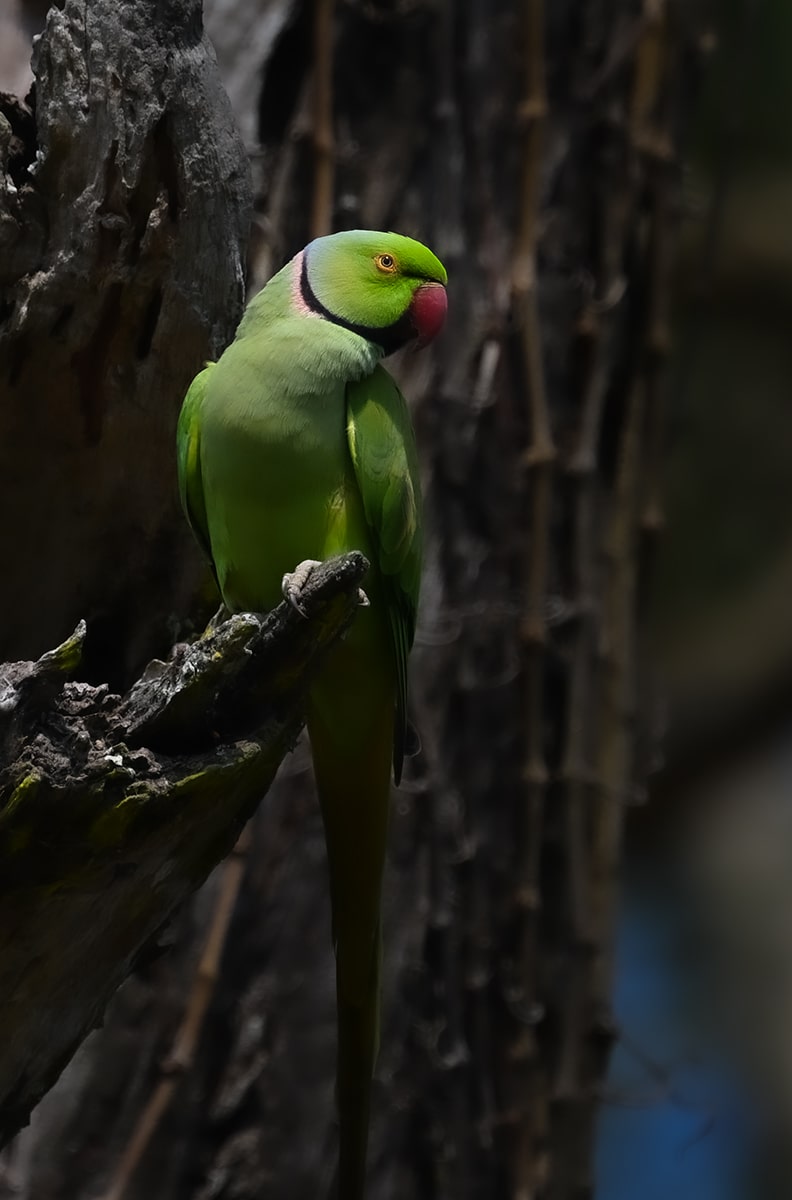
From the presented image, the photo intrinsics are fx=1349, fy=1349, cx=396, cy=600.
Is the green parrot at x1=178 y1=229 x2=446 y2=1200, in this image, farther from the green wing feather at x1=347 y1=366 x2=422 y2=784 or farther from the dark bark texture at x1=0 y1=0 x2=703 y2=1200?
the dark bark texture at x1=0 y1=0 x2=703 y2=1200

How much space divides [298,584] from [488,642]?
54.5 inches

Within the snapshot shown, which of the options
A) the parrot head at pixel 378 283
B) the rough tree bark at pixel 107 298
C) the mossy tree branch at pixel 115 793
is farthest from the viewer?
the parrot head at pixel 378 283

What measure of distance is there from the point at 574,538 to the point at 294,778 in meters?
0.83

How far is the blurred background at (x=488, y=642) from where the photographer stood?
2609 millimetres

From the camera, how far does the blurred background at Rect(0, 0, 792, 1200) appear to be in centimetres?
261

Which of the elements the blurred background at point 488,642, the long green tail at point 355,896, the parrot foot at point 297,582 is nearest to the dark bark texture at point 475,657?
the blurred background at point 488,642

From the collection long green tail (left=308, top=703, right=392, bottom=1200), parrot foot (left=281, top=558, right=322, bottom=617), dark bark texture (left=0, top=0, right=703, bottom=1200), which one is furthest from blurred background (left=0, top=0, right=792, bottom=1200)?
parrot foot (left=281, top=558, right=322, bottom=617)

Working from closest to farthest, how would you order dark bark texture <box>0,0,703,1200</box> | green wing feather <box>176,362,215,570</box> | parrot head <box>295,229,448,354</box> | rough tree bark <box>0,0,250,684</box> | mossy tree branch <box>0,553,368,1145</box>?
1. mossy tree branch <box>0,553,368,1145</box>
2. rough tree bark <box>0,0,250,684</box>
3. green wing feather <box>176,362,215,570</box>
4. parrot head <box>295,229,448,354</box>
5. dark bark texture <box>0,0,703,1200</box>

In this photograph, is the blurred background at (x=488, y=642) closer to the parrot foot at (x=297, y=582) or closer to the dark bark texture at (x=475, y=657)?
the dark bark texture at (x=475, y=657)

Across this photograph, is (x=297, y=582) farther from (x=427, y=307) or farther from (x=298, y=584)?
(x=427, y=307)

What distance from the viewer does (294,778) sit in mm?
2721

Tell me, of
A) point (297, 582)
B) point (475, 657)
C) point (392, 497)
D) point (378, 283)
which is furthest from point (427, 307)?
point (475, 657)

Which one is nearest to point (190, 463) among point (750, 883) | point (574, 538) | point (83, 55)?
point (83, 55)

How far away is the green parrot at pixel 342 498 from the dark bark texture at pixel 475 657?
864 mm
